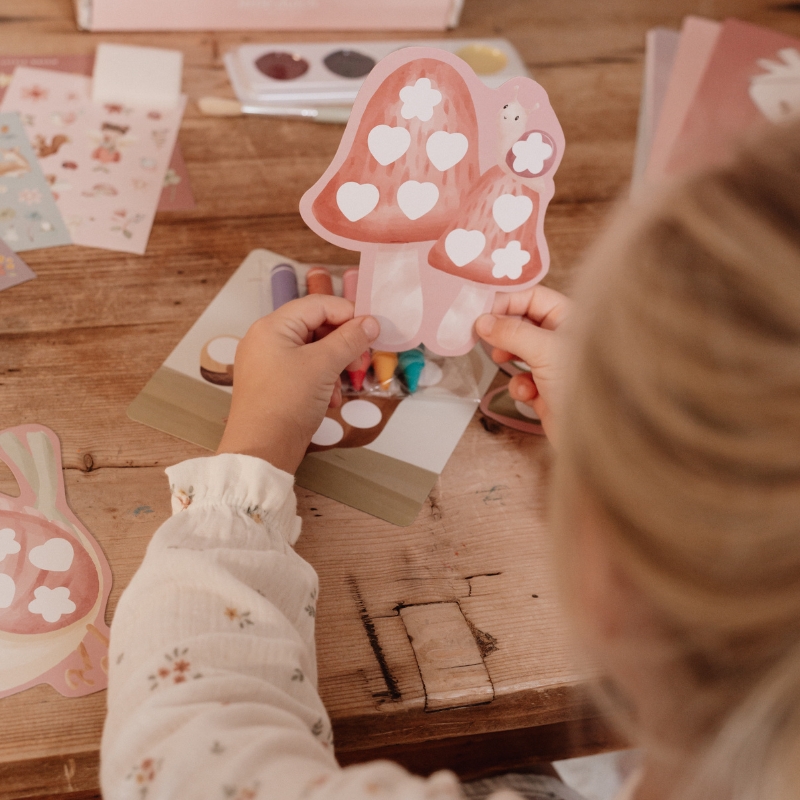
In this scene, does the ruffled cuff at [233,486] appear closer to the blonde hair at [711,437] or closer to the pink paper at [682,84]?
the blonde hair at [711,437]

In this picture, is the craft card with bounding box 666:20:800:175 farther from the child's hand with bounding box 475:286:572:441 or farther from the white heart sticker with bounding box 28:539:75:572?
the white heart sticker with bounding box 28:539:75:572

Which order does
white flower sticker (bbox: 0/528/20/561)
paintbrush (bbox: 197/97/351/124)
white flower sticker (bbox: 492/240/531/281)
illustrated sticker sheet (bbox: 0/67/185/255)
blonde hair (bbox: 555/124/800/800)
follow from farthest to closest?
paintbrush (bbox: 197/97/351/124)
illustrated sticker sheet (bbox: 0/67/185/255)
white flower sticker (bbox: 492/240/531/281)
white flower sticker (bbox: 0/528/20/561)
blonde hair (bbox: 555/124/800/800)

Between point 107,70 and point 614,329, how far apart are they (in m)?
0.75

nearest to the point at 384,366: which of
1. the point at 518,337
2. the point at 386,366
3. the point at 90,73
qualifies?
the point at 386,366

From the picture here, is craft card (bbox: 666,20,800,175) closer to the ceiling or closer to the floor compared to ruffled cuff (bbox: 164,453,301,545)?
closer to the ceiling

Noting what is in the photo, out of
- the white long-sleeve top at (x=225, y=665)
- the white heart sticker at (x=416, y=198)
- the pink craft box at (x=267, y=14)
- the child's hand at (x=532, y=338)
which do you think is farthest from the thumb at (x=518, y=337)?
the pink craft box at (x=267, y=14)

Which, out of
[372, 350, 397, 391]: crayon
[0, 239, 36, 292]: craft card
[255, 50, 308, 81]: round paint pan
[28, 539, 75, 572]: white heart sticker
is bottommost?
[28, 539, 75, 572]: white heart sticker

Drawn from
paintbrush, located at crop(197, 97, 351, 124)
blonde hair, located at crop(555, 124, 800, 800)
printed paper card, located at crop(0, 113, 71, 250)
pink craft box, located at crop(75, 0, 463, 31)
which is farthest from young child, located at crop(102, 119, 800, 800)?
pink craft box, located at crop(75, 0, 463, 31)

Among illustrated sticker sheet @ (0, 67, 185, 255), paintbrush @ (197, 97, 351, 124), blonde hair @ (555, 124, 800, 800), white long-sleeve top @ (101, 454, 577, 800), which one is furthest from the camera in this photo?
paintbrush @ (197, 97, 351, 124)

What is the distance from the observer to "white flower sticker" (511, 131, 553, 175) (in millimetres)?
577

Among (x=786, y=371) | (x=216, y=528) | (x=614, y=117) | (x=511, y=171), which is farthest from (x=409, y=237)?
(x=614, y=117)

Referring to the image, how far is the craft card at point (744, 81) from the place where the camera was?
2.93 ft

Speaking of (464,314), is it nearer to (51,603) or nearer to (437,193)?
(437,193)

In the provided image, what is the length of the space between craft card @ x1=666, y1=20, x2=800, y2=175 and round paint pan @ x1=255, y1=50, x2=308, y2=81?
0.43 metres
